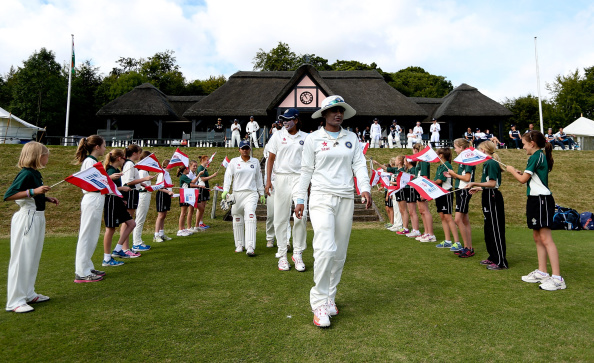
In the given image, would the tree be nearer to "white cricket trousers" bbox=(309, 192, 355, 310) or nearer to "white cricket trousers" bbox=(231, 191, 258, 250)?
"white cricket trousers" bbox=(231, 191, 258, 250)

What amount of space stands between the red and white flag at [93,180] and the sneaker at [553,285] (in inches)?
247

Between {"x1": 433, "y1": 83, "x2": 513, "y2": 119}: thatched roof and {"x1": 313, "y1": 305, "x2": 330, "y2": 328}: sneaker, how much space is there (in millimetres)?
32841

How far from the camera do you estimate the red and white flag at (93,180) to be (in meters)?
5.27

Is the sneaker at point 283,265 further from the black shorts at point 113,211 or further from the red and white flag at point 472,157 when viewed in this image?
the red and white flag at point 472,157

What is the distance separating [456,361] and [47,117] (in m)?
57.5

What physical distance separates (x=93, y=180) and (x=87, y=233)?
798mm

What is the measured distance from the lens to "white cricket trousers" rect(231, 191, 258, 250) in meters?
7.12

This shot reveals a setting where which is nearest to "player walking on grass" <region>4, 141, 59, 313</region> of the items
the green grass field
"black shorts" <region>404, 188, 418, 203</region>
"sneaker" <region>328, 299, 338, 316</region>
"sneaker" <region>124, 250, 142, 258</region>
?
the green grass field

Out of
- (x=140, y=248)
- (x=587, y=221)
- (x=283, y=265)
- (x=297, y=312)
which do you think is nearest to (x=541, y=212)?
(x=297, y=312)

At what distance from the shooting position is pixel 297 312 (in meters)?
4.16

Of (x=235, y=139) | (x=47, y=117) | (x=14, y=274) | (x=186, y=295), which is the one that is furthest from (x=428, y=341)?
(x=47, y=117)

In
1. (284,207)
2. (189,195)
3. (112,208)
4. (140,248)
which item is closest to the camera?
(112,208)

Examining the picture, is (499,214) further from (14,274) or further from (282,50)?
(282,50)

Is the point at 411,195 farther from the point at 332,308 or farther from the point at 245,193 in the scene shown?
the point at 332,308
